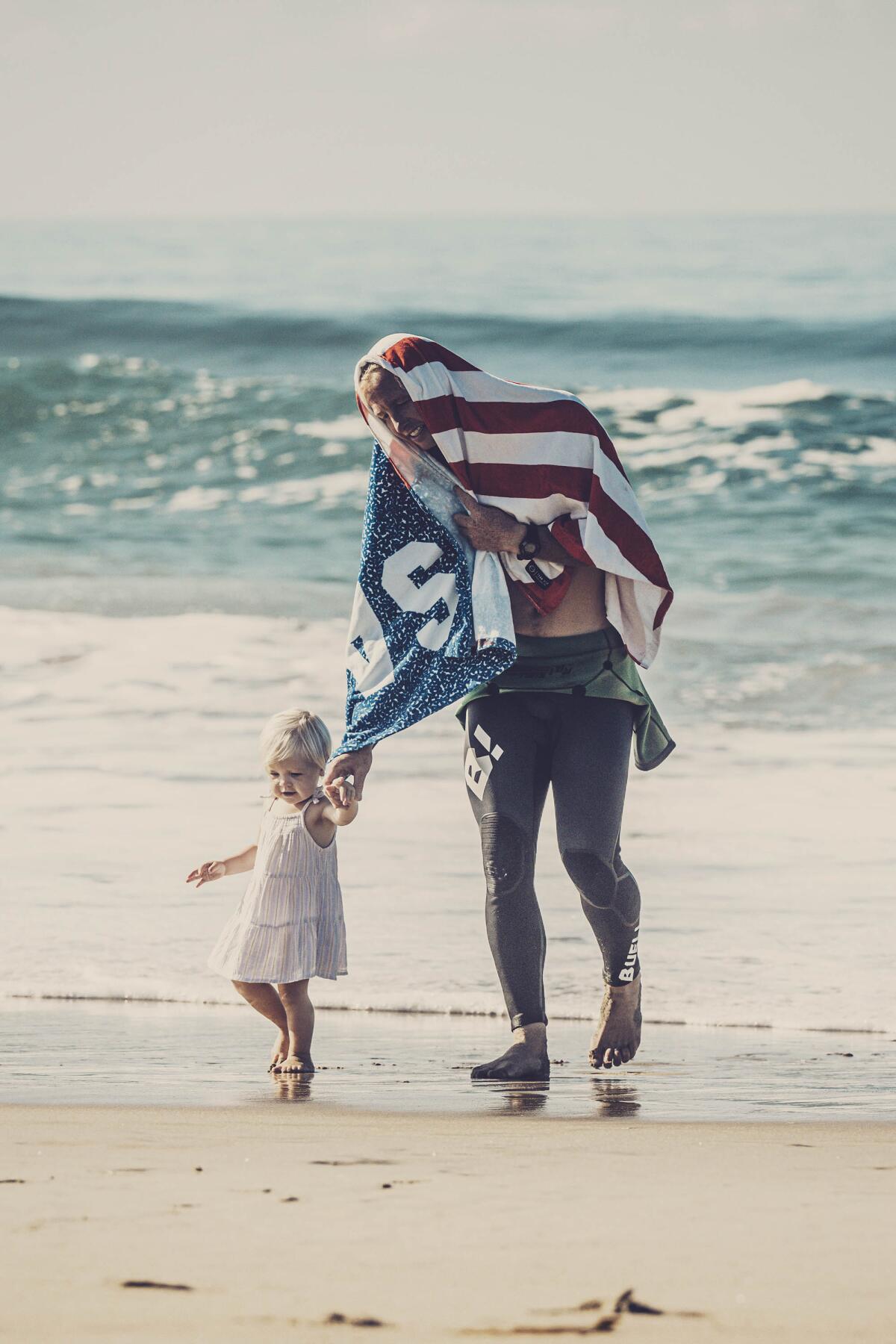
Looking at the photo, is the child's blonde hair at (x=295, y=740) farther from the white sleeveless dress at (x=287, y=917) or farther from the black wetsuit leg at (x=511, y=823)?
the black wetsuit leg at (x=511, y=823)

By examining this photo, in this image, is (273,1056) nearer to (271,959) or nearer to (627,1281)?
(271,959)

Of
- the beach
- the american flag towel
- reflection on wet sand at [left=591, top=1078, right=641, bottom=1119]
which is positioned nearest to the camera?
the beach

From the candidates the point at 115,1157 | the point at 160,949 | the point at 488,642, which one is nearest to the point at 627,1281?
the point at 115,1157

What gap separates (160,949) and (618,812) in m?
1.92

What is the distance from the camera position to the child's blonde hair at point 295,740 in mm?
3936

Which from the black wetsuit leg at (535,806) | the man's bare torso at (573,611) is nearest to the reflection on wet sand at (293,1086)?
the black wetsuit leg at (535,806)

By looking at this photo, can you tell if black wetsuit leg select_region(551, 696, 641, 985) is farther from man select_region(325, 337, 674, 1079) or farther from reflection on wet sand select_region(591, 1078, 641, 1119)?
reflection on wet sand select_region(591, 1078, 641, 1119)

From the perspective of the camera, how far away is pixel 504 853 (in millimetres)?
3648

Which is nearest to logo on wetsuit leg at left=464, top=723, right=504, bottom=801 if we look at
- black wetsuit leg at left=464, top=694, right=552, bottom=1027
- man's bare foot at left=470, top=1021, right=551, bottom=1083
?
black wetsuit leg at left=464, top=694, right=552, bottom=1027

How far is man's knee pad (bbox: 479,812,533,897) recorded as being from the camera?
3.65 meters

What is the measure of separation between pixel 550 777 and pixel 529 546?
19.6 inches

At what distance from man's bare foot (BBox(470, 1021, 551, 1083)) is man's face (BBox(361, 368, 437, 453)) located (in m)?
1.25

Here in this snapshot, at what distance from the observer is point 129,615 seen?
1284 centimetres

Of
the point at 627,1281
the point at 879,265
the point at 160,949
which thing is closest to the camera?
the point at 627,1281
